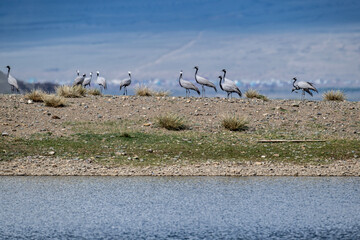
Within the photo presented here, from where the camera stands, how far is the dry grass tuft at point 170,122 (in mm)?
19750

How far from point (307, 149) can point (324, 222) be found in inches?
291

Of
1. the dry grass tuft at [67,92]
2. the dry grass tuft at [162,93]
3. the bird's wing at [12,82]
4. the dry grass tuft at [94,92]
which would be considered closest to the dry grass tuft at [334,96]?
the dry grass tuft at [162,93]

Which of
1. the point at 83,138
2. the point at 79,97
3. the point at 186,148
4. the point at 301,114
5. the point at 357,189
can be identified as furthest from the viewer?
the point at 79,97

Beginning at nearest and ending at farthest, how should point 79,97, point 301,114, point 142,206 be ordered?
point 142,206 < point 301,114 < point 79,97

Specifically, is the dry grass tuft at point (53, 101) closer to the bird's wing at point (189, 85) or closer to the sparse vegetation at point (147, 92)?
the sparse vegetation at point (147, 92)

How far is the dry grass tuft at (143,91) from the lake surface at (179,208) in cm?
1257

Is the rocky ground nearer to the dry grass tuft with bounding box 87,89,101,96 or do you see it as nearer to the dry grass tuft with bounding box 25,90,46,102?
the dry grass tuft with bounding box 25,90,46,102

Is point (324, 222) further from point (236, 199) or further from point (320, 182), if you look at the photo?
point (320, 182)

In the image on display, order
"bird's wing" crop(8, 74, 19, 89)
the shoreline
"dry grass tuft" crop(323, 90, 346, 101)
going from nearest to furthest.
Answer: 1. the shoreline
2. "dry grass tuft" crop(323, 90, 346, 101)
3. "bird's wing" crop(8, 74, 19, 89)

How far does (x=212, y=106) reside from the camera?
23.2 metres

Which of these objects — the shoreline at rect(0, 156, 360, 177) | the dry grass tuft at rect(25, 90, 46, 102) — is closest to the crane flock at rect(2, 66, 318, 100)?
the dry grass tuft at rect(25, 90, 46, 102)

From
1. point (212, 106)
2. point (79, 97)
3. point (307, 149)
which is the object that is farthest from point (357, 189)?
point (79, 97)

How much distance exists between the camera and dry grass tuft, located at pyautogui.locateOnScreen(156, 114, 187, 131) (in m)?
19.8

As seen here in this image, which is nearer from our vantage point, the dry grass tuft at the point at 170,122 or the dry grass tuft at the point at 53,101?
the dry grass tuft at the point at 170,122
